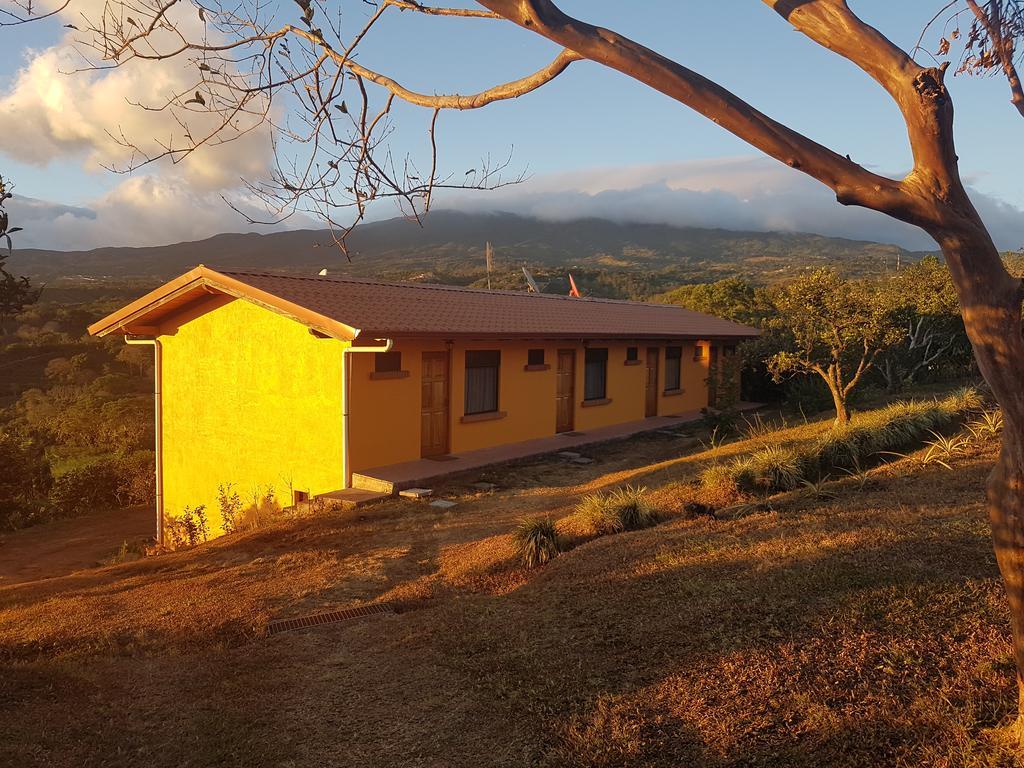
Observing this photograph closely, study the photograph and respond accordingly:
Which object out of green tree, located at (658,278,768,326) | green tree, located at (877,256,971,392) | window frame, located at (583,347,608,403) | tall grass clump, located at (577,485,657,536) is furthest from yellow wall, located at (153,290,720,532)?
green tree, located at (658,278,768,326)

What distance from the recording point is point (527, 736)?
151 inches

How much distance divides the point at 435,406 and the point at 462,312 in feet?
8.30

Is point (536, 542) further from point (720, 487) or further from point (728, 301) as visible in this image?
point (728, 301)

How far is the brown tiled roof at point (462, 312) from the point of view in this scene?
→ 40.5 feet

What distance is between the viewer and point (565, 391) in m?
17.1

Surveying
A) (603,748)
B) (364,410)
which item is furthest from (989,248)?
(364,410)

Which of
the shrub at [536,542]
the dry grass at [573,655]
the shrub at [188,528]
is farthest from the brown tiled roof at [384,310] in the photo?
the dry grass at [573,655]

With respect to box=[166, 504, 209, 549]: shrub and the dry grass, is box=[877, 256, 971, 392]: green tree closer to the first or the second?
the dry grass

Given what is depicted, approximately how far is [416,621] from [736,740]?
9.86 ft

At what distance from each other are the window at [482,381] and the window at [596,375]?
134 inches

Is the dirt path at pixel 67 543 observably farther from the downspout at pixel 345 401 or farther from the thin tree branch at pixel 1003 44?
the thin tree branch at pixel 1003 44

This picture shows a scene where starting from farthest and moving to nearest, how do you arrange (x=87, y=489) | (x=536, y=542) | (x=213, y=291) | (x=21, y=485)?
(x=87, y=489) < (x=21, y=485) < (x=213, y=291) < (x=536, y=542)

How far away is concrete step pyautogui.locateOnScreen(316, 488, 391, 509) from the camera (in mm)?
10828

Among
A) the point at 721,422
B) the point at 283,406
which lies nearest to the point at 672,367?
the point at 721,422
